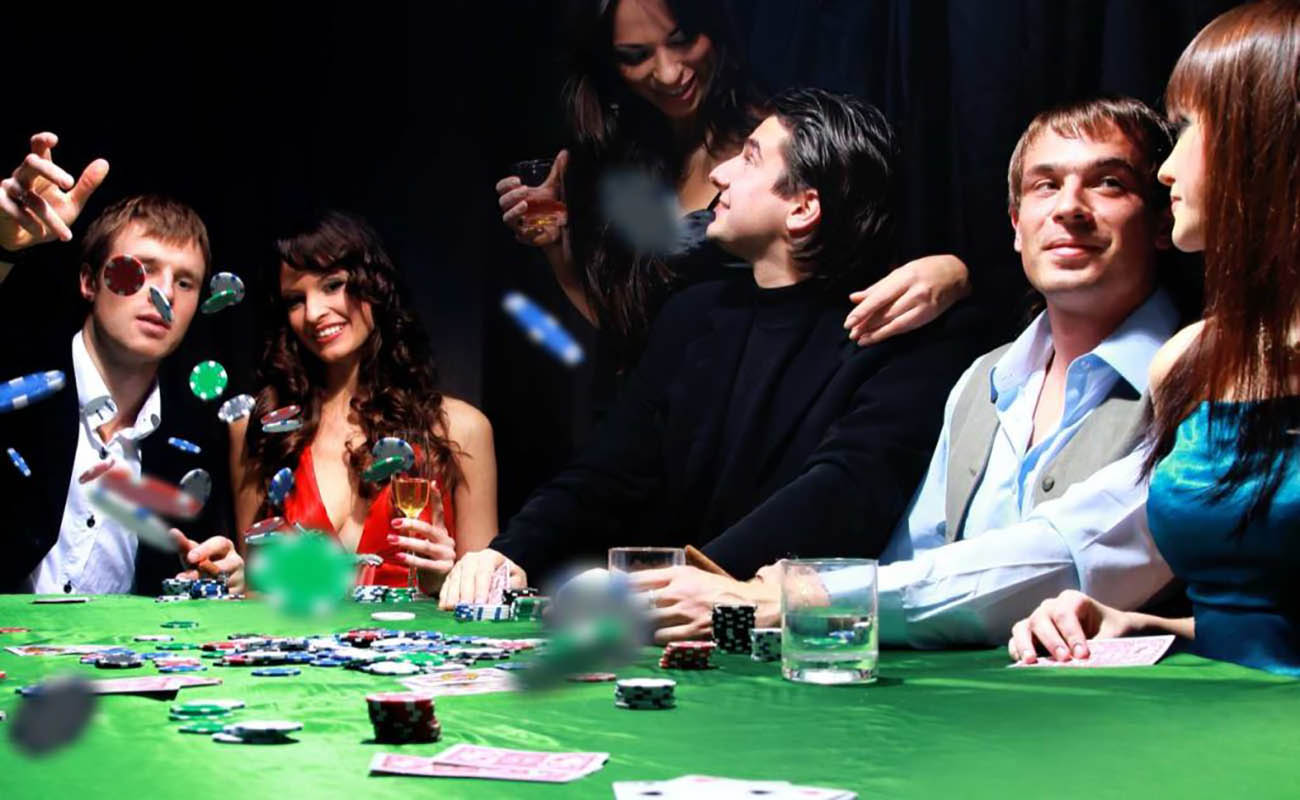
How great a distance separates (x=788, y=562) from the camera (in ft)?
5.44

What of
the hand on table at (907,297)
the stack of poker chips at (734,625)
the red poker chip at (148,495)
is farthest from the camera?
the hand on table at (907,297)

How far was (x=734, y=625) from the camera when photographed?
201 centimetres

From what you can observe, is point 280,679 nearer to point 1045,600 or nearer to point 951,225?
point 1045,600

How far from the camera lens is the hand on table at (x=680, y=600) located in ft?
6.75

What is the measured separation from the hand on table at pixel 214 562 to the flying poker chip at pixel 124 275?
0.66 m

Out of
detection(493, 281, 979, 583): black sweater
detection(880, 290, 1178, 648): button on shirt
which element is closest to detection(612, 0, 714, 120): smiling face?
detection(493, 281, 979, 583): black sweater

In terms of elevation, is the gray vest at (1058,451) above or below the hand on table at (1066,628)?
above

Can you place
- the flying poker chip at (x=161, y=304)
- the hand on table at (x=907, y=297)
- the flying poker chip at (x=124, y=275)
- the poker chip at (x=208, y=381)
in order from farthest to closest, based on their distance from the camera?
the flying poker chip at (x=161, y=304)
the hand on table at (x=907, y=297)
the flying poker chip at (x=124, y=275)
the poker chip at (x=208, y=381)

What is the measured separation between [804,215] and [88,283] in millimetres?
2283

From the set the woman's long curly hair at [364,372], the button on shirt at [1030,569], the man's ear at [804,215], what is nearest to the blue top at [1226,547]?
the button on shirt at [1030,569]

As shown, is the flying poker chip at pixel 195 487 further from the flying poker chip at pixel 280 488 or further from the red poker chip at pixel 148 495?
the flying poker chip at pixel 280 488

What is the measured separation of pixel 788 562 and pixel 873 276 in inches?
80.7

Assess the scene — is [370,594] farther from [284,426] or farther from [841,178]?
[841,178]

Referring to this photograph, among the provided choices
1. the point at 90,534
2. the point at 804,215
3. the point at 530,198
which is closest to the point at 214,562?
the point at 90,534
